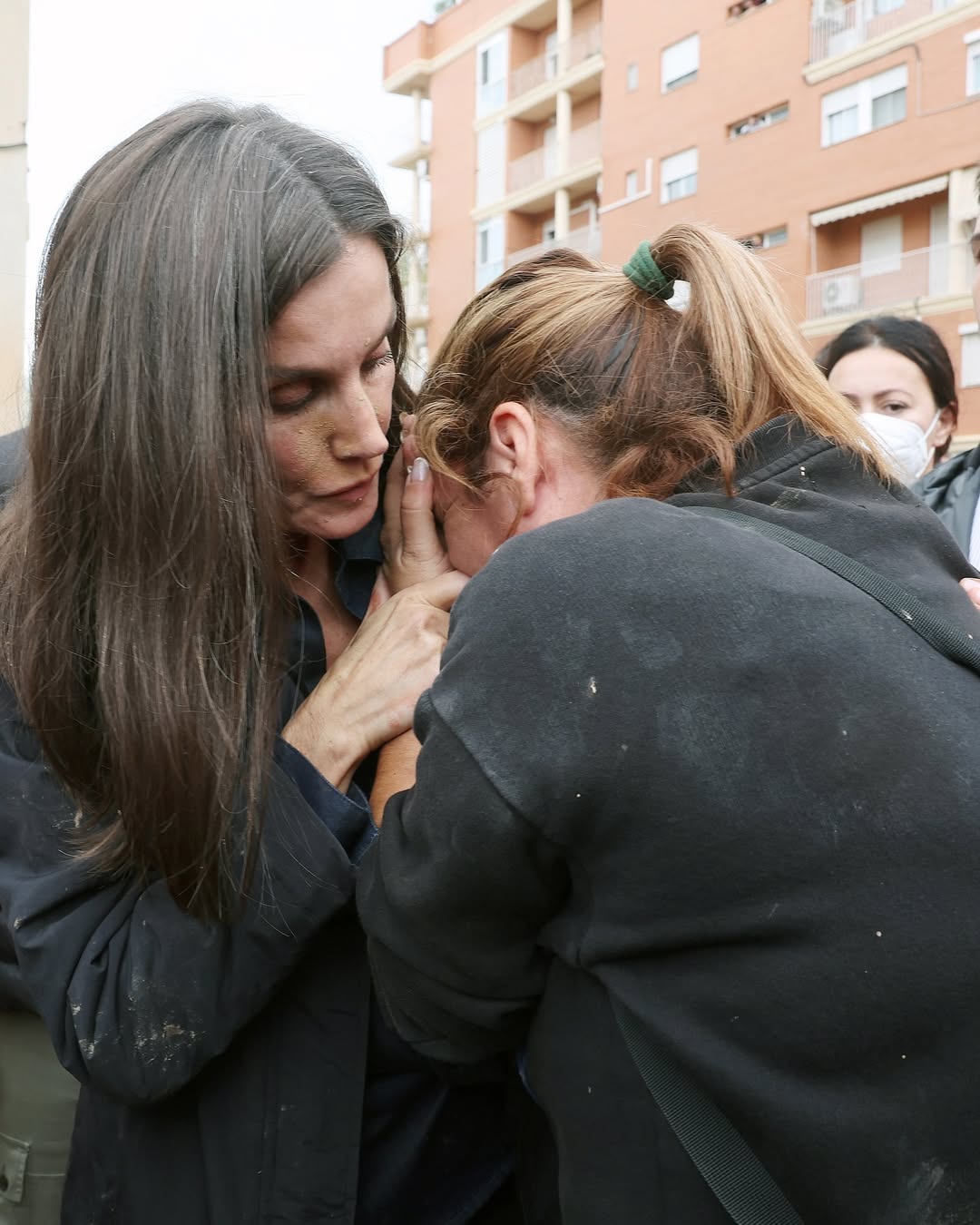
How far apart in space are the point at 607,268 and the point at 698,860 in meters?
1.00

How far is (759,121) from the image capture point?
1953 cm

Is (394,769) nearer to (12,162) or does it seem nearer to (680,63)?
(12,162)

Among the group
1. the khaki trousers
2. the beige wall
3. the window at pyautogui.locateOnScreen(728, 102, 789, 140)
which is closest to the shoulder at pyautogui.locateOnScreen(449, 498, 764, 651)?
the khaki trousers

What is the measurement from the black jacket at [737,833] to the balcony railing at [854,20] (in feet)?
62.3

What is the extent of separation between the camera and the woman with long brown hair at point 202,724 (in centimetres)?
144

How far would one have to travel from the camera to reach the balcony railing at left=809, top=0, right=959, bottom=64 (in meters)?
17.3

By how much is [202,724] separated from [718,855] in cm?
69

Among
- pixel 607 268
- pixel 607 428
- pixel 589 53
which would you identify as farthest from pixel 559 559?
pixel 589 53

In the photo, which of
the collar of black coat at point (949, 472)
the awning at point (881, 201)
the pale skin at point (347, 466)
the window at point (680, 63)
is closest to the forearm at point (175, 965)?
the pale skin at point (347, 466)

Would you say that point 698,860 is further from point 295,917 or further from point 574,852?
point 295,917

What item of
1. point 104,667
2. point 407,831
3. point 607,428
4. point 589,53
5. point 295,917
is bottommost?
point 295,917

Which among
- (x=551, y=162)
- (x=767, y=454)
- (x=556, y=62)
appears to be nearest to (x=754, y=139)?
(x=551, y=162)

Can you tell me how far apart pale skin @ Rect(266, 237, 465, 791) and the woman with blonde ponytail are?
1.13 feet

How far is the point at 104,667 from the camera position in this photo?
1.48 metres
